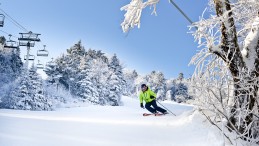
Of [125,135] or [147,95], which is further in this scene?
[147,95]

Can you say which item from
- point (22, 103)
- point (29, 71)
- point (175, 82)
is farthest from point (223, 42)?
point (175, 82)

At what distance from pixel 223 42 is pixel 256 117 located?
1423 millimetres

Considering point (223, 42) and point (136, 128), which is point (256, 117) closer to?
point (223, 42)

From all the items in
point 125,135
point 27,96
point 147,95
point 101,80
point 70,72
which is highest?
point 70,72

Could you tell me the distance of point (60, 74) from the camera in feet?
181

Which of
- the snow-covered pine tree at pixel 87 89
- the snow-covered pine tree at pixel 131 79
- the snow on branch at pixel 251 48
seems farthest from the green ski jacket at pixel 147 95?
the snow-covered pine tree at pixel 131 79

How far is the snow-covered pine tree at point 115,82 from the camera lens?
54.6 meters

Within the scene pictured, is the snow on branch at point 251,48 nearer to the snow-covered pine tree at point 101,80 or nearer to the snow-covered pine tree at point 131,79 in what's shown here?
the snow-covered pine tree at point 101,80

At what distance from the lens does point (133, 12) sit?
697 cm

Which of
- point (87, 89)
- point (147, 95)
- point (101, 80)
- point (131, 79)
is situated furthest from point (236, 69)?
point (131, 79)

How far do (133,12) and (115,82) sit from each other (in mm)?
48374

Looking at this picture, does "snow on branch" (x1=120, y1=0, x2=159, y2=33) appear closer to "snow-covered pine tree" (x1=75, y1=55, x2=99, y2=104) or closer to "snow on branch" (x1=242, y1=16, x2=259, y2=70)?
"snow on branch" (x1=242, y1=16, x2=259, y2=70)

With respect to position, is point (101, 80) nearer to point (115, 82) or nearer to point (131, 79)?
point (115, 82)

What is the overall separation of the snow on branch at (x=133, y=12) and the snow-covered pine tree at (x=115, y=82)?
46.7 meters
